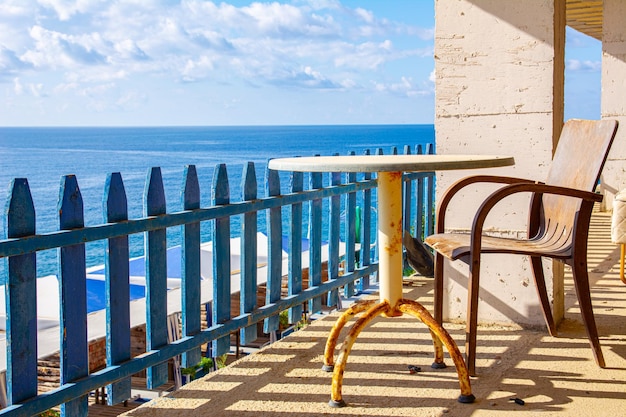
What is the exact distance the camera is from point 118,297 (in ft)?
10.7

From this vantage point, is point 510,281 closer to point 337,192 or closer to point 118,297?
point 337,192

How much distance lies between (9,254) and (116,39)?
15432cm

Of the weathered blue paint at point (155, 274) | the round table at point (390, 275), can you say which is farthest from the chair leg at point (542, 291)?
the weathered blue paint at point (155, 274)

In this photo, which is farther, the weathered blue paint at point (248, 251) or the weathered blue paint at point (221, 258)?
the weathered blue paint at point (248, 251)

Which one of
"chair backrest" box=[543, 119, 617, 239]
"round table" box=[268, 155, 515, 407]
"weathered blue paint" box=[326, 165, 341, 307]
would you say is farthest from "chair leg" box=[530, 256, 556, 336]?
→ "weathered blue paint" box=[326, 165, 341, 307]

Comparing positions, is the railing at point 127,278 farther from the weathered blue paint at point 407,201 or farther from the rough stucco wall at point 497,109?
the weathered blue paint at point 407,201

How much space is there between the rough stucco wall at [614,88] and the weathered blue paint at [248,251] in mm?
7562

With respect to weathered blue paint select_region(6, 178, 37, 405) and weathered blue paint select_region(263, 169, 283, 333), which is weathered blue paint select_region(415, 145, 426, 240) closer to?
weathered blue paint select_region(263, 169, 283, 333)

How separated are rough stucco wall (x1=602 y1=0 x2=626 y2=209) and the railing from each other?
686 cm

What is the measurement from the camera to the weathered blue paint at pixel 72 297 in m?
3.01

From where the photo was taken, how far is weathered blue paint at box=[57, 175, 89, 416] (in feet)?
9.88

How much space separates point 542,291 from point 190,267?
6.19 ft

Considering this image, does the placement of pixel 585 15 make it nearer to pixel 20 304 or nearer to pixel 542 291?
pixel 542 291

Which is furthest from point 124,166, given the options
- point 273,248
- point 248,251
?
point 248,251
